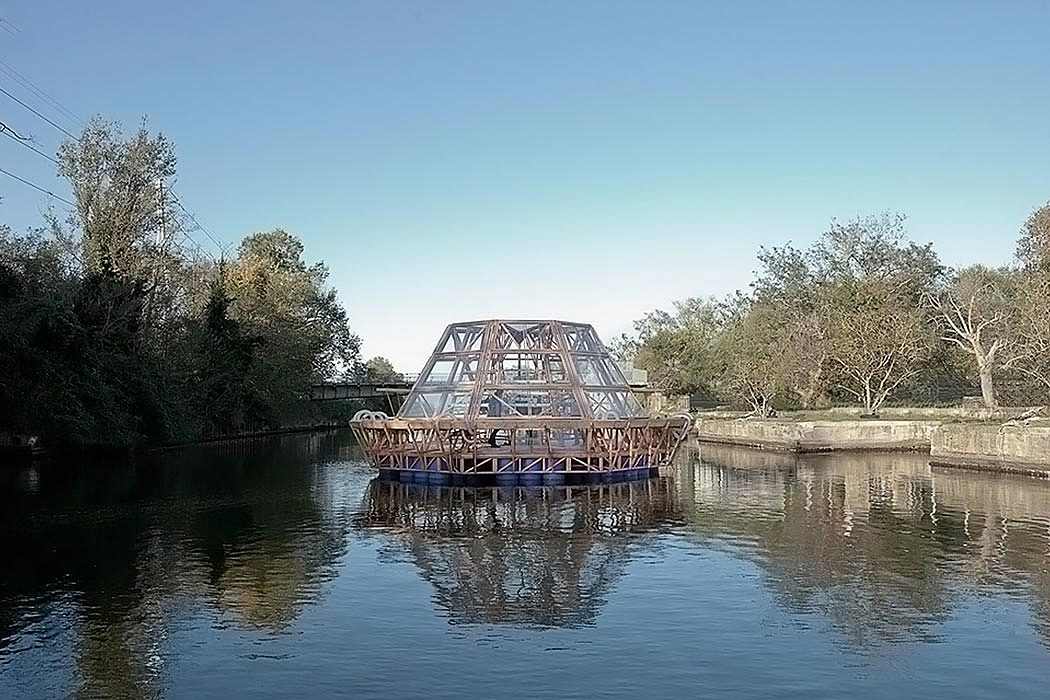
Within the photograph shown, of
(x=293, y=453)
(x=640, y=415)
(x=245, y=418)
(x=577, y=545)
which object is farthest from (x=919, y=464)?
(x=245, y=418)

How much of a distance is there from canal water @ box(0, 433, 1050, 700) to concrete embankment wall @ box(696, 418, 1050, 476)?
176 inches

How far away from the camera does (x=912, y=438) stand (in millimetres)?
45750

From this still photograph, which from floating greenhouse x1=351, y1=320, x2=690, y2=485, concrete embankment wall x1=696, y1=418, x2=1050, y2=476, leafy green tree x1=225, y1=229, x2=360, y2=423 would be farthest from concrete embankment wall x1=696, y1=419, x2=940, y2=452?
leafy green tree x1=225, y1=229, x2=360, y2=423

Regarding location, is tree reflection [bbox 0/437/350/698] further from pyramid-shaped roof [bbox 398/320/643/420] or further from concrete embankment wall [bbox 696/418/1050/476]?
concrete embankment wall [bbox 696/418/1050/476]

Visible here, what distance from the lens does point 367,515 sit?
2591 centimetres

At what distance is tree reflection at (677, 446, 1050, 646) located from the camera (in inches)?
595

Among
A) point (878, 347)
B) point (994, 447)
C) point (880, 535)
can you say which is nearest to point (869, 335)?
point (878, 347)

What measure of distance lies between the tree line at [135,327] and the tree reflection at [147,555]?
13.1 feet

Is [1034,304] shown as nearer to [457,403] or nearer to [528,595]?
[457,403]

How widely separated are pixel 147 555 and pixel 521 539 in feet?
24.3

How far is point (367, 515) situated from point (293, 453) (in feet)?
87.7

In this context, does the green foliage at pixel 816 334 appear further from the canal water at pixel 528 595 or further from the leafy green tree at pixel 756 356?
the canal water at pixel 528 595

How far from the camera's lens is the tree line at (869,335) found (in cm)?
5134

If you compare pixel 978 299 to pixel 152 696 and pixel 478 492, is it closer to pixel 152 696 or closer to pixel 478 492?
pixel 478 492
